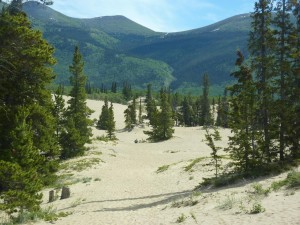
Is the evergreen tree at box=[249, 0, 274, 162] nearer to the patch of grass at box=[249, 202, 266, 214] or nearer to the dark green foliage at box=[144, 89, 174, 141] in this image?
the patch of grass at box=[249, 202, 266, 214]

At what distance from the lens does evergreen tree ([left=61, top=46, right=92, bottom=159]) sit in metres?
43.8

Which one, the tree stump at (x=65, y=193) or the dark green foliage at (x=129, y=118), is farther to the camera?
the dark green foliage at (x=129, y=118)

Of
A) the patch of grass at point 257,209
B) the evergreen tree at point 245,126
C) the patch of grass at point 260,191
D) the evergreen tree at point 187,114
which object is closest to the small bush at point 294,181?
the patch of grass at point 260,191

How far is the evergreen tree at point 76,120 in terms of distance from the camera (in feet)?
144

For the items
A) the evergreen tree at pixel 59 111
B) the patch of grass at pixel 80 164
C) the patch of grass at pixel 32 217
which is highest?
the evergreen tree at pixel 59 111

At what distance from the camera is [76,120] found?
4800 centimetres

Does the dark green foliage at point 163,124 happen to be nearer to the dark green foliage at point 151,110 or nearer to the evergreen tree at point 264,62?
the dark green foliage at point 151,110

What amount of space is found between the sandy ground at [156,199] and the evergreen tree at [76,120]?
1.95 metres

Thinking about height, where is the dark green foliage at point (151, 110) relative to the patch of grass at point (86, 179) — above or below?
above

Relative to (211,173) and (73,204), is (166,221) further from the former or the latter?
(211,173)

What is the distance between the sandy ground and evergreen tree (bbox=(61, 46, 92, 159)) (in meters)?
1.95

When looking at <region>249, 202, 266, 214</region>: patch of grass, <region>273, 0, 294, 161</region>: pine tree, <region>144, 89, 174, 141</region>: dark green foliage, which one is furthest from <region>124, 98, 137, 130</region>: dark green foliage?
<region>249, 202, 266, 214</region>: patch of grass

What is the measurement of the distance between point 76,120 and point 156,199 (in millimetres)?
26874

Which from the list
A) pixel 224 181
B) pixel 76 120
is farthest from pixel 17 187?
pixel 76 120
